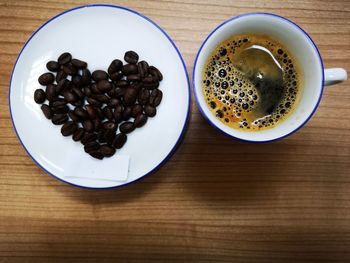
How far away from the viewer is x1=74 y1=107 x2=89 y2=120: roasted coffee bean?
0.87 meters

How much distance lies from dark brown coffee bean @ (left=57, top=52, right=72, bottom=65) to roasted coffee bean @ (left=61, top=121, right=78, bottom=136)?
0.48 feet

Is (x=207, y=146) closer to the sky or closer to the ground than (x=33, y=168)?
closer to the sky

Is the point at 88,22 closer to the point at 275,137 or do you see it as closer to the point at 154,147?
the point at 154,147

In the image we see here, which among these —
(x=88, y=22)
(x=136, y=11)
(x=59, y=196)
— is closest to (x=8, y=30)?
(x=88, y=22)

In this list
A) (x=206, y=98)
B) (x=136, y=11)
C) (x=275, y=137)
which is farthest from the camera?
(x=136, y=11)

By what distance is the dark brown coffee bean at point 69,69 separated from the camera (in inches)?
34.5

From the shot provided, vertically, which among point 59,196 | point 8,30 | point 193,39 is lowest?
point 59,196

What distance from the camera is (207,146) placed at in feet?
3.07

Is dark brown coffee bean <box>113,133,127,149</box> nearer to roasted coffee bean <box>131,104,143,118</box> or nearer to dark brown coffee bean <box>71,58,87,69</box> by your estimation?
roasted coffee bean <box>131,104,143,118</box>

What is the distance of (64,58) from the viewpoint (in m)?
0.89

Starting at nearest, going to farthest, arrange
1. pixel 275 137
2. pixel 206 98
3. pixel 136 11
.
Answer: pixel 275 137
pixel 206 98
pixel 136 11

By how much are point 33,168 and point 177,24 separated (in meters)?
0.53

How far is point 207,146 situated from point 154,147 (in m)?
0.15

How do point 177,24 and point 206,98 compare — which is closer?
point 206,98
